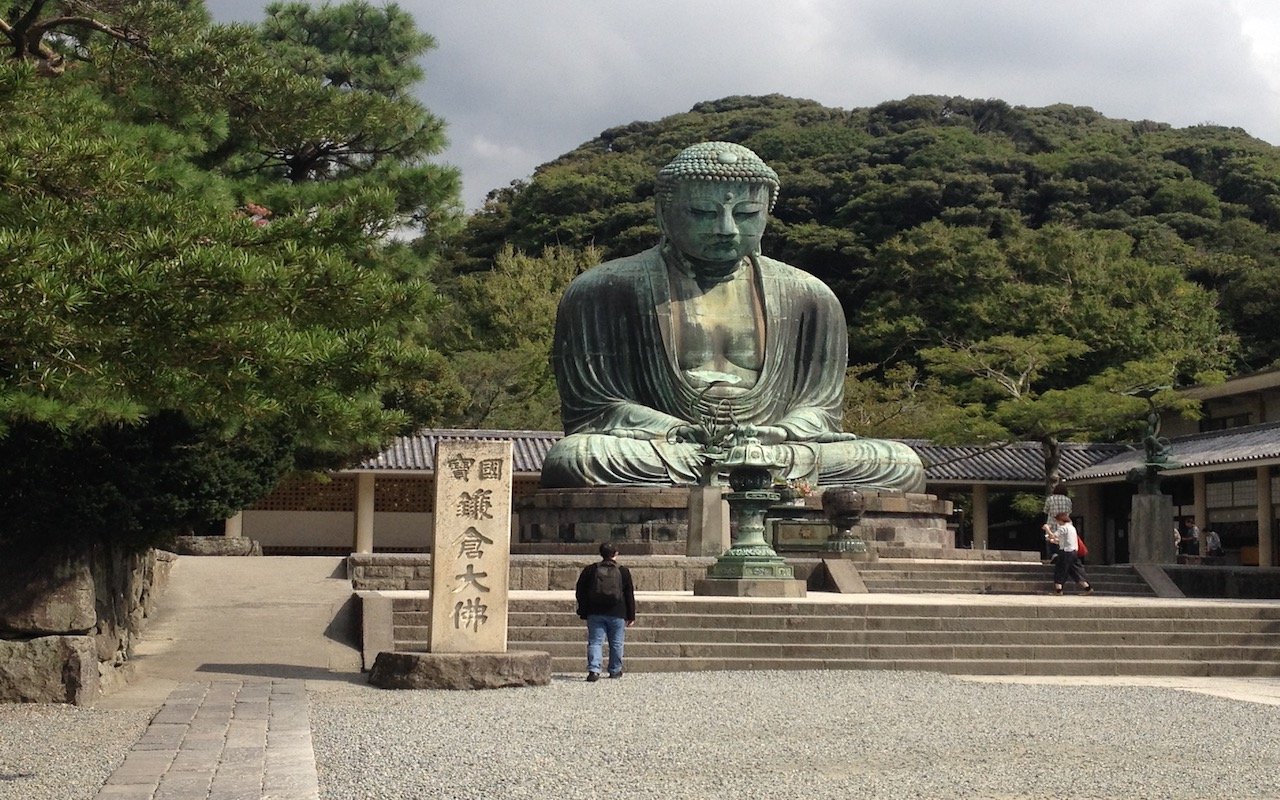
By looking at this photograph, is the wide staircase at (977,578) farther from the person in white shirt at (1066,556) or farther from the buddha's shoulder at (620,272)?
the buddha's shoulder at (620,272)

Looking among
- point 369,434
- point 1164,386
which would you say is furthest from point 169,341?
point 1164,386

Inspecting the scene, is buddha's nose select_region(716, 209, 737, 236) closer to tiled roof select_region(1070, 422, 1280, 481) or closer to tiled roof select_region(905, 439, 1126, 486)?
tiled roof select_region(1070, 422, 1280, 481)

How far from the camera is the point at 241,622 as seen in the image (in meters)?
12.9

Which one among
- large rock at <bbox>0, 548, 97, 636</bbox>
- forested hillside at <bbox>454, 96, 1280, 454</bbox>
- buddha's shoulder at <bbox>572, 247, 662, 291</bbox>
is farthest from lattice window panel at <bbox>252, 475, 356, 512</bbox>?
large rock at <bbox>0, 548, 97, 636</bbox>

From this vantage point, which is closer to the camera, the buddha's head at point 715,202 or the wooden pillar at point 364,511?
the buddha's head at point 715,202

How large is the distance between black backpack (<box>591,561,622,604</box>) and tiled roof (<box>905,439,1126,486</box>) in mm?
19478

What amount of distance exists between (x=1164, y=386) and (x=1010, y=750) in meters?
22.4

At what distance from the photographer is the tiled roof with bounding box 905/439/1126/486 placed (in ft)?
97.4

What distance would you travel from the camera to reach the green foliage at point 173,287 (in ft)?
20.8

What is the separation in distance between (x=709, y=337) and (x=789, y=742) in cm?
1307

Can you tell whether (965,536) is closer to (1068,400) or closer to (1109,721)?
(1068,400)

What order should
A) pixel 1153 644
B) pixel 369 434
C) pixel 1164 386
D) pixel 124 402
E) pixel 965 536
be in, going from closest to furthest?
pixel 124 402, pixel 369 434, pixel 1153 644, pixel 1164 386, pixel 965 536

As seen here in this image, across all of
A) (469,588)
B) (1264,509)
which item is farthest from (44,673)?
(1264,509)

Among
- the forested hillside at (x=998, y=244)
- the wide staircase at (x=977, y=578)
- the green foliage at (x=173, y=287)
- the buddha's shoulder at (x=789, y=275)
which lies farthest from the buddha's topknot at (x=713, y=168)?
the forested hillside at (x=998, y=244)
